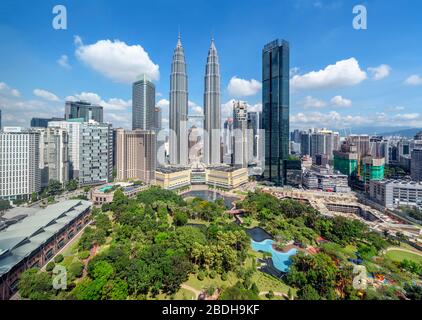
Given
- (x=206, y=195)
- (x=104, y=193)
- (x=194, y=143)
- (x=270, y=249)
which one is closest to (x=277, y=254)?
(x=270, y=249)

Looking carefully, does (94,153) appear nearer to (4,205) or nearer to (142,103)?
(4,205)

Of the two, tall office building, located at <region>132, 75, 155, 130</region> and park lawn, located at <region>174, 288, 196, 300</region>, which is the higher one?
tall office building, located at <region>132, 75, 155, 130</region>

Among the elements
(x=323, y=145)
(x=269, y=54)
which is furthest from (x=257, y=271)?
(x=323, y=145)

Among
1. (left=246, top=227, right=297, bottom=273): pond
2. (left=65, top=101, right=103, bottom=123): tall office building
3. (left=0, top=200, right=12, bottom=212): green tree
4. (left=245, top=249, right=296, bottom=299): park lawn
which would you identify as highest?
(left=65, top=101, right=103, bottom=123): tall office building

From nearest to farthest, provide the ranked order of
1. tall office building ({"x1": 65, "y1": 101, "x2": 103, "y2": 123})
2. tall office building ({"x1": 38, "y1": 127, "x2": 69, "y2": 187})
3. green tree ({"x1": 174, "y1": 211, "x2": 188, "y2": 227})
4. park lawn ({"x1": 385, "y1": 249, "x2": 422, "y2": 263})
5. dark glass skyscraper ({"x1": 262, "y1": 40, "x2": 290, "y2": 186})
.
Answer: park lawn ({"x1": 385, "y1": 249, "x2": 422, "y2": 263})
green tree ({"x1": 174, "y1": 211, "x2": 188, "y2": 227})
tall office building ({"x1": 38, "y1": 127, "x2": 69, "y2": 187})
dark glass skyscraper ({"x1": 262, "y1": 40, "x2": 290, "y2": 186})
tall office building ({"x1": 65, "y1": 101, "x2": 103, "y2": 123})

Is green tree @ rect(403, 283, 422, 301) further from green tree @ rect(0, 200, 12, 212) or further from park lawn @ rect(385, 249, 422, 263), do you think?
green tree @ rect(0, 200, 12, 212)

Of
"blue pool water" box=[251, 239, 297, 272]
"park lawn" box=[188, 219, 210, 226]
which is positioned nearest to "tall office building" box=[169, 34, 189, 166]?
"park lawn" box=[188, 219, 210, 226]
